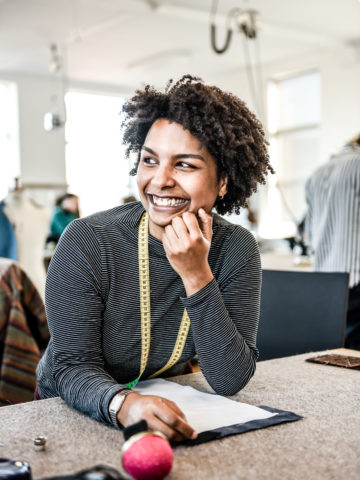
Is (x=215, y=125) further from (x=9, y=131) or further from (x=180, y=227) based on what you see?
(x=9, y=131)

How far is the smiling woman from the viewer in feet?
3.78

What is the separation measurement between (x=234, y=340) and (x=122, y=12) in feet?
21.3

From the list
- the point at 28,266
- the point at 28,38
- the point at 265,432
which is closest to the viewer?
the point at 265,432

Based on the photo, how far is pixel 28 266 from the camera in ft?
14.0

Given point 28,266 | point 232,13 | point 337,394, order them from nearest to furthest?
point 337,394 < point 28,266 < point 232,13

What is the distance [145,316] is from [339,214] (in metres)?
1.67

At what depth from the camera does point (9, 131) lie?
9.59 meters

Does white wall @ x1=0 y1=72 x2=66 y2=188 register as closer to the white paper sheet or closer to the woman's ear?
the woman's ear

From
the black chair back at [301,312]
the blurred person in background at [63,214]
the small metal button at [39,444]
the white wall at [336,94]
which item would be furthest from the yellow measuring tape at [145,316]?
the white wall at [336,94]

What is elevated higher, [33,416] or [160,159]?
[160,159]

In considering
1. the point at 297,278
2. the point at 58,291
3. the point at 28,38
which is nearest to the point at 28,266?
the point at 297,278

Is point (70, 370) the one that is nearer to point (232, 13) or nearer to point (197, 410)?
point (197, 410)

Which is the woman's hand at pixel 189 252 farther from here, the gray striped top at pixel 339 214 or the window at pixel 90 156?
the window at pixel 90 156

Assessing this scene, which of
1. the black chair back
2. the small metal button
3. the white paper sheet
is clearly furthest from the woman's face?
the black chair back
